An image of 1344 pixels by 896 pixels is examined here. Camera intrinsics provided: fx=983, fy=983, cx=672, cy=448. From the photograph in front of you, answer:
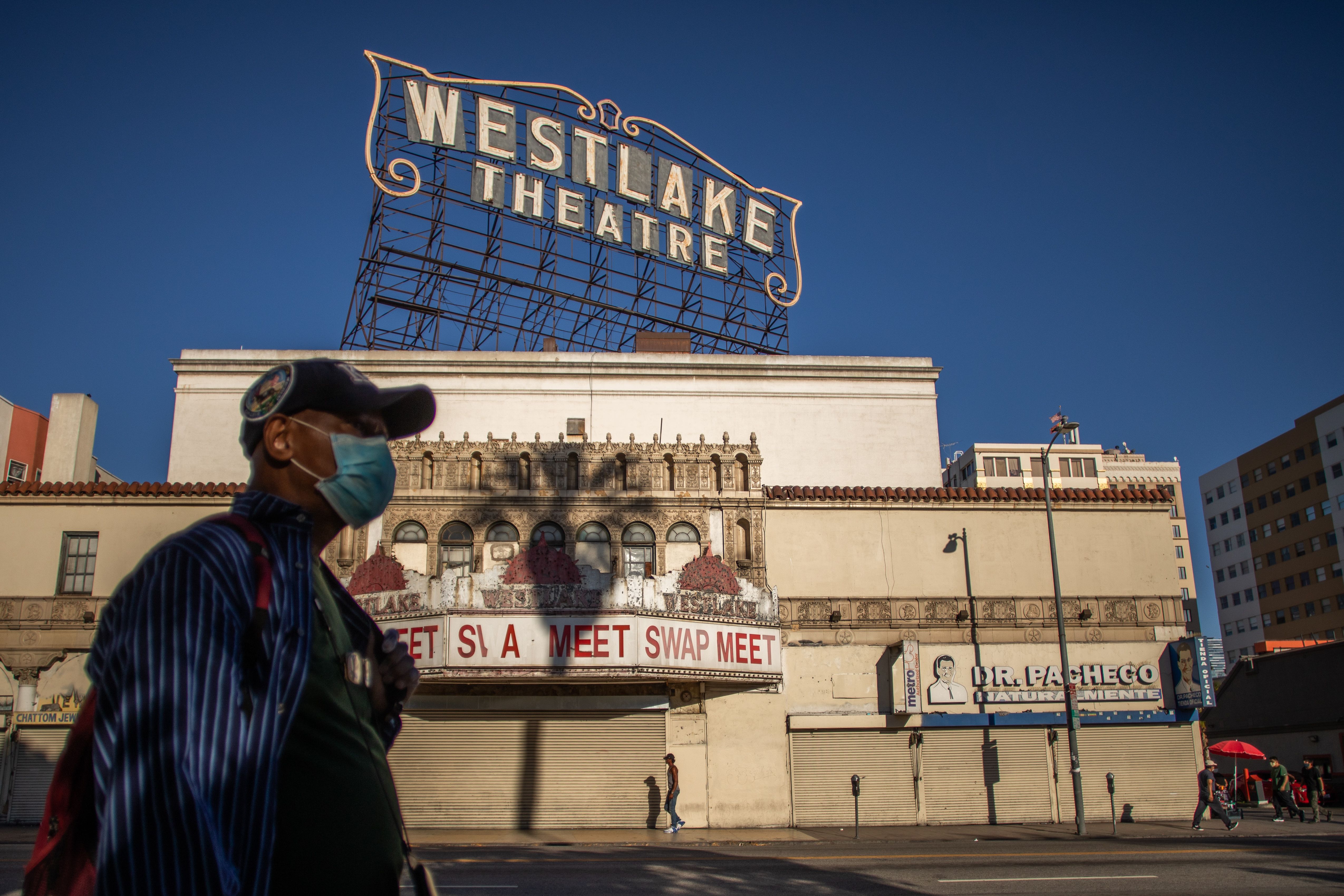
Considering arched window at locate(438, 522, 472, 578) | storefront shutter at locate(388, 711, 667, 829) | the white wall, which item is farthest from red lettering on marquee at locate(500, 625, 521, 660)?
the white wall

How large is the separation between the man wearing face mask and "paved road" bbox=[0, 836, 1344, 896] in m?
10.7

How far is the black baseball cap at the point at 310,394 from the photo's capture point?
2594 millimetres

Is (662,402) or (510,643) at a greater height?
(662,402)

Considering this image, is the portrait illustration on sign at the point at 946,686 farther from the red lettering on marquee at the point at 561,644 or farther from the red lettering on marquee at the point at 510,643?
the red lettering on marquee at the point at 510,643

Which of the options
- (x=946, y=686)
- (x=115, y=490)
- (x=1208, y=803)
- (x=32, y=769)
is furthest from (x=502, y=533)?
(x=1208, y=803)

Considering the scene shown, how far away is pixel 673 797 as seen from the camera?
2334 cm

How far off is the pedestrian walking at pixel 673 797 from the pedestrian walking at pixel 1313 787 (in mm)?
17393

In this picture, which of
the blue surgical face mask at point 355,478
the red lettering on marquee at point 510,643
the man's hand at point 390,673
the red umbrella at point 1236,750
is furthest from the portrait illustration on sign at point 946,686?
the blue surgical face mask at point 355,478

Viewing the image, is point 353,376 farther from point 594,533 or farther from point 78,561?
point 78,561

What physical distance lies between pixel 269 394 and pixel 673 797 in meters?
22.4

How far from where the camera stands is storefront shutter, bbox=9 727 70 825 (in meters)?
24.5

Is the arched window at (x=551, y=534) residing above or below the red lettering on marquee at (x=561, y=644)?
above

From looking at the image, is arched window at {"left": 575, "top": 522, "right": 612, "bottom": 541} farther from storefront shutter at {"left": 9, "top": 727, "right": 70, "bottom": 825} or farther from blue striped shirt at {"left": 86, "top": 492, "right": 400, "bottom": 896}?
blue striped shirt at {"left": 86, "top": 492, "right": 400, "bottom": 896}

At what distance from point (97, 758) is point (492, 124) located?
3539cm
